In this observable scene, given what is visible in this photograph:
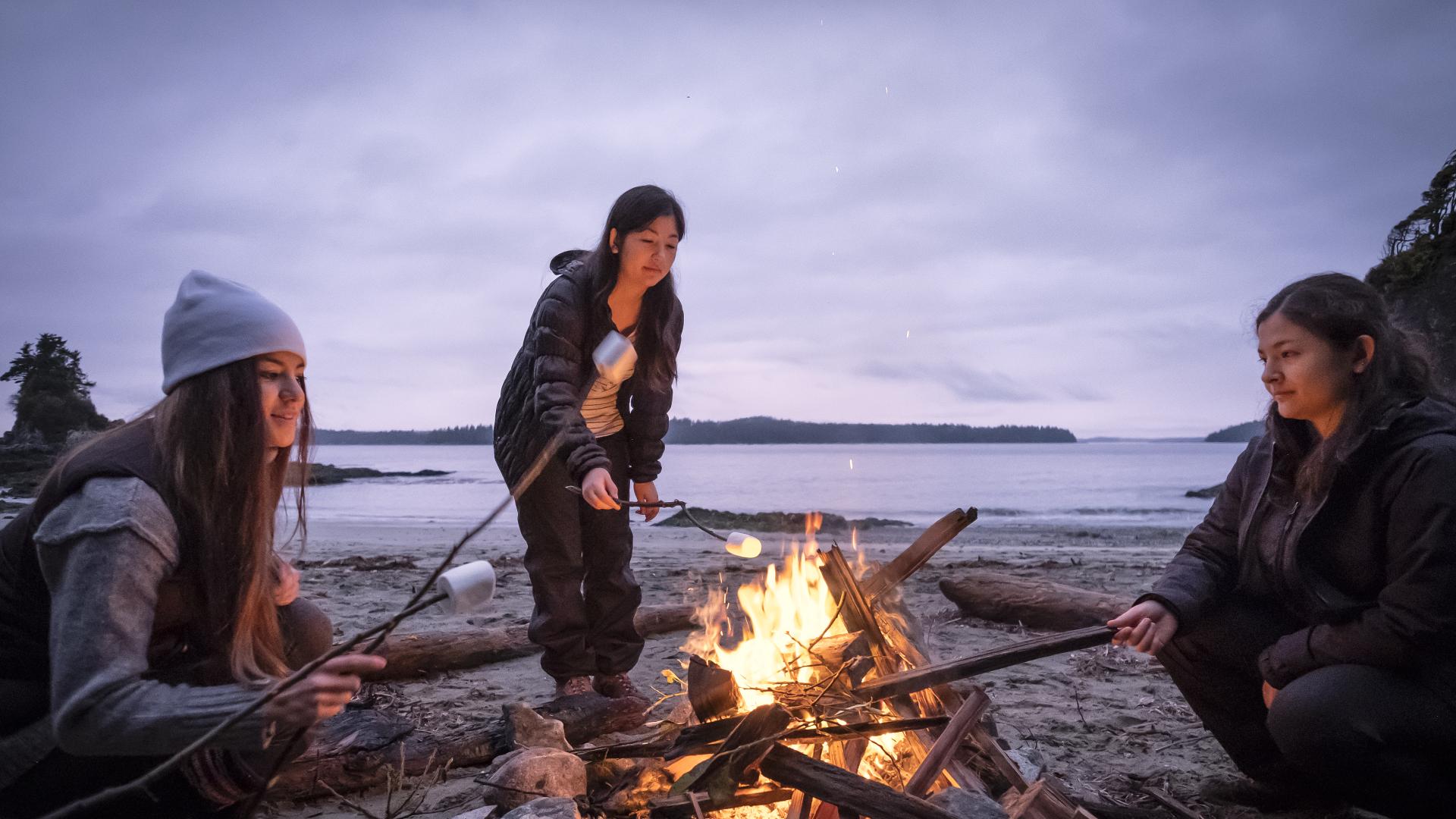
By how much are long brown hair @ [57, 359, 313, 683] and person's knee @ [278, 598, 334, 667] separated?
0.41m

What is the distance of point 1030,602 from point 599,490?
3.65 m

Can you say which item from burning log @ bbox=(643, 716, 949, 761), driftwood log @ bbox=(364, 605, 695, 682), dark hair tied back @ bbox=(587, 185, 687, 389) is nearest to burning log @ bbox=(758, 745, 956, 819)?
burning log @ bbox=(643, 716, 949, 761)

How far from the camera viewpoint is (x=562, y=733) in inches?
122

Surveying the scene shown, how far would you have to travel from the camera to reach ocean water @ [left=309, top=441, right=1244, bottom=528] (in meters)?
19.4

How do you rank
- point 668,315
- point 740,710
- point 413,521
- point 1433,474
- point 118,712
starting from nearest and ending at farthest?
point 118,712, point 1433,474, point 740,710, point 668,315, point 413,521

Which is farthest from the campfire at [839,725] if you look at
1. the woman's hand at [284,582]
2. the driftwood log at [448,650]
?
the driftwood log at [448,650]

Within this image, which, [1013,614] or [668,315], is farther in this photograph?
[1013,614]

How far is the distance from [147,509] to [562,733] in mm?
1859

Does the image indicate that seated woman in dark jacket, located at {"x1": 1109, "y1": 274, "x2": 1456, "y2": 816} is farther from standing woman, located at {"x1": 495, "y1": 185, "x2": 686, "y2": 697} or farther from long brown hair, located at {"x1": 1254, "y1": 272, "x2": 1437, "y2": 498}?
standing woman, located at {"x1": 495, "y1": 185, "x2": 686, "y2": 697}

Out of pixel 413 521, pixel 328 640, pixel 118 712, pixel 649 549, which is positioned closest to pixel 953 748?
pixel 328 640

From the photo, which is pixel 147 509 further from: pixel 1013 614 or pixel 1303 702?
pixel 1013 614

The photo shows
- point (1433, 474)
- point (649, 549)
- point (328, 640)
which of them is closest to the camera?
point (1433, 474)

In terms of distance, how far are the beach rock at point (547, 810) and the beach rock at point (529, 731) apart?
0.70 m

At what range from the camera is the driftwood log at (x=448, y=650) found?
431cm
